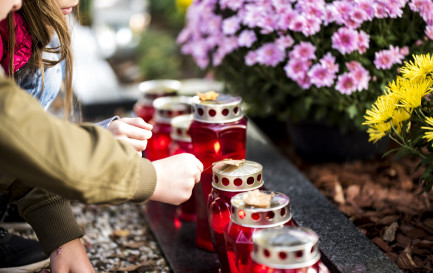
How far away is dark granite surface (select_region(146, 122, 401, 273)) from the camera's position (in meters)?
1.78

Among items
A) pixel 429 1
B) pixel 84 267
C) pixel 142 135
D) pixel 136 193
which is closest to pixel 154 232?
pixel 84 267

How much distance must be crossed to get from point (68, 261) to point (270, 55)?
131cm

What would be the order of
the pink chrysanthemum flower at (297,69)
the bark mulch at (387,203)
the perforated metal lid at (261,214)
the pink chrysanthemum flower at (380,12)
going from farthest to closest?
the pink chrysanthemum flower at (297,69) → the pink chrysanthemum flower at (380,12) → the bark mulch at (387,203) → the perforated metal lid at (261,214)

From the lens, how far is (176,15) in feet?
23.5

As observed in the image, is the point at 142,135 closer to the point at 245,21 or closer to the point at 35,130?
the point at 35,130

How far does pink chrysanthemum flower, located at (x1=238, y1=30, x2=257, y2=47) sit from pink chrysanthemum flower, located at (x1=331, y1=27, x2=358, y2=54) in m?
0.44

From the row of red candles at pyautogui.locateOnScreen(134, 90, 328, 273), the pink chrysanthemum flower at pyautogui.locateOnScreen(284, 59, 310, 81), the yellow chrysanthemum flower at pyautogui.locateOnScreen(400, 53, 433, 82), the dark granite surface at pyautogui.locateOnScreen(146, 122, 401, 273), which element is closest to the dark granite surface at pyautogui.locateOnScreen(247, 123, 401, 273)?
the dark granite surface at pyautogui.locateOnScreen(146, 122, 401, 273)

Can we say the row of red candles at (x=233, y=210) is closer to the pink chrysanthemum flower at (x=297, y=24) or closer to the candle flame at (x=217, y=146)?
the candle flame at (x=217, y=146)

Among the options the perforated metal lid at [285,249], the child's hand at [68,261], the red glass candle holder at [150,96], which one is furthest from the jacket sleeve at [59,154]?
the red glass candle holder at [150,96]

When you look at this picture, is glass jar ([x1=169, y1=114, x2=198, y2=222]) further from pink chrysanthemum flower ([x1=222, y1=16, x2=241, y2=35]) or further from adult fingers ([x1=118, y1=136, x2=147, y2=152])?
adult fingers ([x1=118, y1=136, x2=147, y2=152])

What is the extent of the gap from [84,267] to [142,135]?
0.48 m

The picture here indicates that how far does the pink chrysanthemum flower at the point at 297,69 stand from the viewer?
246cm

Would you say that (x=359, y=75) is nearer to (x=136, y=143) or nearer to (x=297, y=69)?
(x=297, y=69)

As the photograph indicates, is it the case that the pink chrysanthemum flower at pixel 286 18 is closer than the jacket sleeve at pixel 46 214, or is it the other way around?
the jacket sleeve at pixel 46 214
